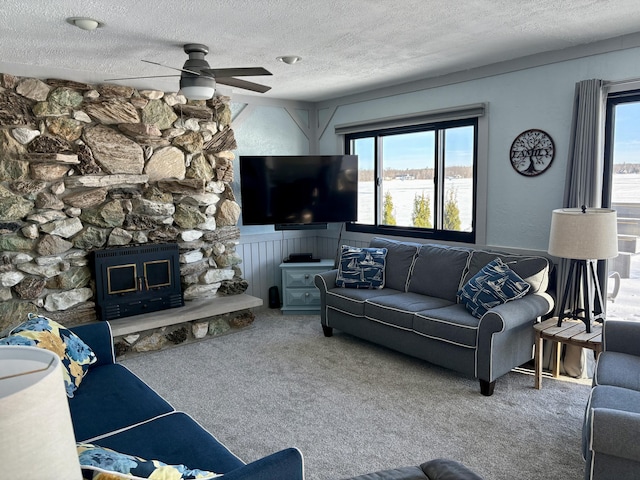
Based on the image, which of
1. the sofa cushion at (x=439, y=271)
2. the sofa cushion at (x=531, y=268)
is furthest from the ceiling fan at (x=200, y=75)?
the sofa cushion at (x=531, y=268)

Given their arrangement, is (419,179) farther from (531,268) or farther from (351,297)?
(531,268)

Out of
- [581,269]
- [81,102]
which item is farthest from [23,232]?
[581,269]

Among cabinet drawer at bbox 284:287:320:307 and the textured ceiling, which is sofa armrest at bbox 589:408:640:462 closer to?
the textured ceiling

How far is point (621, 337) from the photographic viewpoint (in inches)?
115

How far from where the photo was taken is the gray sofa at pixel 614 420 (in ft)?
6.42

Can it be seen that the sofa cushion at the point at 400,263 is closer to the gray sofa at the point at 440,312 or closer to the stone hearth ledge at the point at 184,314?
the gray sofa at the point at 440,312

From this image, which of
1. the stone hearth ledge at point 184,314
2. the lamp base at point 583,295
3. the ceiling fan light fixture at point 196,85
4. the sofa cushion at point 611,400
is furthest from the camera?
the stone hearth ledge at point 184,314

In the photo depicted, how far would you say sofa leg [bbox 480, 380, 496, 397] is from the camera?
3406 millimetres

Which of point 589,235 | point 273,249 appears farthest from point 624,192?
point 273,249

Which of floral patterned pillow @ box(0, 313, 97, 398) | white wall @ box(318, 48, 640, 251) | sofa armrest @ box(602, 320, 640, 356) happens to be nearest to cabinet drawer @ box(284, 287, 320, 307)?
white wall @ box(318, 48, 640, 251)

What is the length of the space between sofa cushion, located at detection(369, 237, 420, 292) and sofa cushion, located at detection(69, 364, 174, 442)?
107 inches

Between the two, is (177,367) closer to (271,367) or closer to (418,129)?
(271,367)

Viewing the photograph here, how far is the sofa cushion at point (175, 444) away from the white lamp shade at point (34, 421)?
1149 millimetres

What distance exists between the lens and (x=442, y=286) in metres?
4.36
